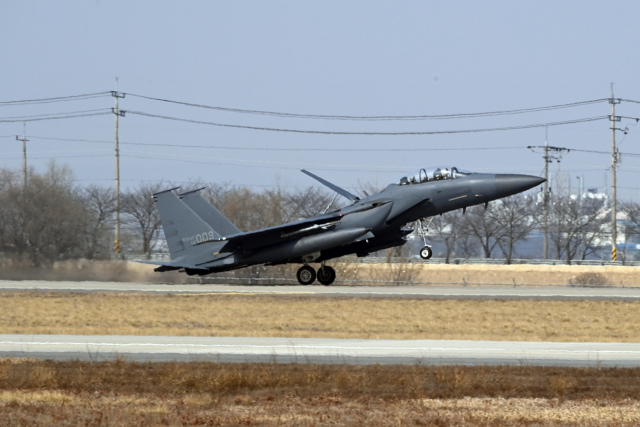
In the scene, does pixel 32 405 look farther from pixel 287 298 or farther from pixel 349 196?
pixel 349 196

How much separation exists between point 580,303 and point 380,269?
1794cm

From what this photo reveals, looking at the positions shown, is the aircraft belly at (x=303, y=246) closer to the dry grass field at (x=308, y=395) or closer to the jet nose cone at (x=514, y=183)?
the jet nose cone at (x=514, y=183)

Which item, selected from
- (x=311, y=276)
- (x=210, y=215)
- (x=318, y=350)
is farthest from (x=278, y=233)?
(x=318, y=350)

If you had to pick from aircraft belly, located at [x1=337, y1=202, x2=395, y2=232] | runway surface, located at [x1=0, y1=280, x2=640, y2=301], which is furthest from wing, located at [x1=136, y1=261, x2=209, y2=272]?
aircraft belly, located at [x1=337, y1=202, x2=395, y2=232]

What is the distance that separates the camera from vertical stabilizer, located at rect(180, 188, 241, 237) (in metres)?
36.8

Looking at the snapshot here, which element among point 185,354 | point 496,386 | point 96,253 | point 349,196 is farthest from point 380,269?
point 496,386

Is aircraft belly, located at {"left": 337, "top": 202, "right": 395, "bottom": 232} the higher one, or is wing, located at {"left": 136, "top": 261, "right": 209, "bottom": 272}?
aircraft belly, located at {"left": 337, "top": 202, "right": 395, "bottom": 232}

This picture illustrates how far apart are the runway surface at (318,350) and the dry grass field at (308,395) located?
99 cm

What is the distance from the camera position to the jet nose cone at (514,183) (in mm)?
32031

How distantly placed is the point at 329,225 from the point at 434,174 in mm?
4822

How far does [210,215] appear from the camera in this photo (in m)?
37.1

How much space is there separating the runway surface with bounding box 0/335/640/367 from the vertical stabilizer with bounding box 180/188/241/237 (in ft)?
62.3

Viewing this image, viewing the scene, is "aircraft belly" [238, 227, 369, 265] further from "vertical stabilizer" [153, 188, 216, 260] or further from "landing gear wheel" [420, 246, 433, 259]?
"landing gear wheel" [420, 246, 433, 259]

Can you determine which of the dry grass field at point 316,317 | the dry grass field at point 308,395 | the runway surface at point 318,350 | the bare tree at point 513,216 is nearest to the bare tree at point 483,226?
the bare tree at point 513,216
